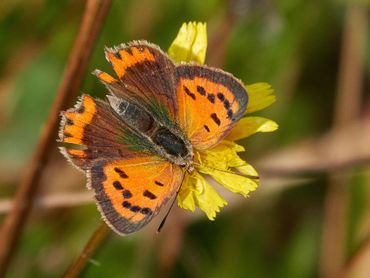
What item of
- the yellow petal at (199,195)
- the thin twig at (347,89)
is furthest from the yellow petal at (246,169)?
the thin twig at (347,89)

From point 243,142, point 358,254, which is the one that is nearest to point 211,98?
point 358,254

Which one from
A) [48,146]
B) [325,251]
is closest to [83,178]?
[48,146]

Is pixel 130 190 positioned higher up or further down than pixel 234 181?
further down

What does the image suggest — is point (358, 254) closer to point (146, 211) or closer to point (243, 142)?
point (243, 142)

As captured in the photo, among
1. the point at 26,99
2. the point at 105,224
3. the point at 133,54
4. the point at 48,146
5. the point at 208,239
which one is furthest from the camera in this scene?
the point at 26,99

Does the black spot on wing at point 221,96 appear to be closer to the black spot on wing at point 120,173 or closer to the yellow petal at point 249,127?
the yellow petal at point 249,127

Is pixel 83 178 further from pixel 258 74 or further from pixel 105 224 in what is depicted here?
pixel 105 224
